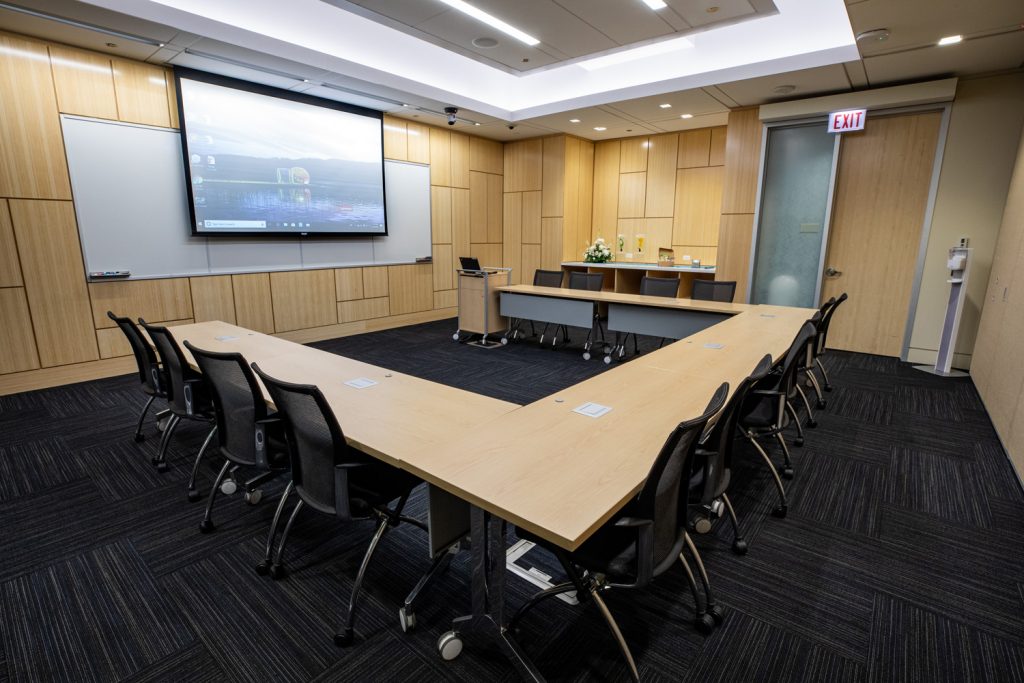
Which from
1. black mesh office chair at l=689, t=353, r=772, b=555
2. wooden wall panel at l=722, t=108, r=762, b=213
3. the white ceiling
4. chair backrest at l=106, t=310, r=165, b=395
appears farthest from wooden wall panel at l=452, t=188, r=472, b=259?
black mesh office chair at l=689, t=353, r=772, b=555

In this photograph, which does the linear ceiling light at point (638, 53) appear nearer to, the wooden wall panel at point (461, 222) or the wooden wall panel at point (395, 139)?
the wooden wall panel at point (395, 139)

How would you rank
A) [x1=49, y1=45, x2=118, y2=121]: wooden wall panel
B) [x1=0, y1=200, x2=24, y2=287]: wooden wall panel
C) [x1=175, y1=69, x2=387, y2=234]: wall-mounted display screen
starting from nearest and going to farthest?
[x1=0, y1=200, x2=24, y2=287]: wooden wall panel, [x1=49, y1=45, x2=118, y2=121]: wooden wall panel, [x1=175, y1=69, x2=387, y2=234]: wall-mounted display screen

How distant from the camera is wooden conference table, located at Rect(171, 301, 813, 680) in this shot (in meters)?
1.43

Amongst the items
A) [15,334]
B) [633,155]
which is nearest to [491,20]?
[633,155]

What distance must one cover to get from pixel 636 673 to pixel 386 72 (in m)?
6.25

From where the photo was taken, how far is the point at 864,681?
1716 mm

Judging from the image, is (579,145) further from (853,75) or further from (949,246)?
(949,246)

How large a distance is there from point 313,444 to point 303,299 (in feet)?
17.2

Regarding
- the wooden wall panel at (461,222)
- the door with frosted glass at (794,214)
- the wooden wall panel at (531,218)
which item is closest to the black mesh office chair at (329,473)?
the door with frosted glass at (794,214)

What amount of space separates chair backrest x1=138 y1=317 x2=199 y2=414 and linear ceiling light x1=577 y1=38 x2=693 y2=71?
16.7ft

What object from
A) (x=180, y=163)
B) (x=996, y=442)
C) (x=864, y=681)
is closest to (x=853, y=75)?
(x=996, y=442)

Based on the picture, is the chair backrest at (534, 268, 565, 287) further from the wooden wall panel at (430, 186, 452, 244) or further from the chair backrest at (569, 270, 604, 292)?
the wooden wall panel at (430, 186, 452, 244)

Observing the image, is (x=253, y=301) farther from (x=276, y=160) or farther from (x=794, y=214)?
(x=794, y=214)

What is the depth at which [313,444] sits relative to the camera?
1888mm
